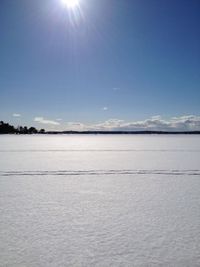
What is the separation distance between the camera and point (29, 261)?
2.46 meters

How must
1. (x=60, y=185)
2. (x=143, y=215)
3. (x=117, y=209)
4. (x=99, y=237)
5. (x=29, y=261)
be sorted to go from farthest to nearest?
(x=60, y=185) → (x=117, y=209) → (x=143, y=215) → (x=99, y=237) → (x=29, y=261)

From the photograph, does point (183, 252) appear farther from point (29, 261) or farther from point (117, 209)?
point (117, 209)

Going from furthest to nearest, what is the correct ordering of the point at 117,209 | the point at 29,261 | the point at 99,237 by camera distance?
the point at 117,209 < the point at 99,237 < the point at 29,261

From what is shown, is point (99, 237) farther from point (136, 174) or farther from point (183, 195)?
point (136, 174)

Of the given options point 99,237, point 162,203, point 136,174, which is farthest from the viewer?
point 136,174

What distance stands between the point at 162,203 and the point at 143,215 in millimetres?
734

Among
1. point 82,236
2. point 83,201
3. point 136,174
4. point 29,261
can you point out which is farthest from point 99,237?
point 136,174

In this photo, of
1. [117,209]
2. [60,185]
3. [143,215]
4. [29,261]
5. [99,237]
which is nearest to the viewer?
[29,261]

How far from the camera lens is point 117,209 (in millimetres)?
4066

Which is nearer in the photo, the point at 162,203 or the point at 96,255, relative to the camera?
the point at 96,255

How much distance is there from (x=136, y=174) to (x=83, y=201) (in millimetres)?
3118

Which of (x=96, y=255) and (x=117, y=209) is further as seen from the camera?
(x=117, y=209)

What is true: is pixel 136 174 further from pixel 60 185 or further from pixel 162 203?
pixel 162 203

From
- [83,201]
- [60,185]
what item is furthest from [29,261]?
[60,185]
